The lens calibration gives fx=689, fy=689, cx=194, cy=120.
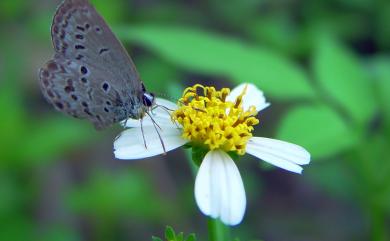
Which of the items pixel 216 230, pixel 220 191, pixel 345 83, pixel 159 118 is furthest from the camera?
pixel 345 83

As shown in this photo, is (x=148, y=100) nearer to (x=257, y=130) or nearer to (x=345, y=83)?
(x=345, y=83)

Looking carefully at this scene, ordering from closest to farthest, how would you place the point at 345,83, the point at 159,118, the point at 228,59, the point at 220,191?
the point at 220,191
the point at 159,118
the point at 345,83
the point at 228,59

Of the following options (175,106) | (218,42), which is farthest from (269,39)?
(175,106)

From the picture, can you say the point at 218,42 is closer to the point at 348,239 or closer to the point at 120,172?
the point at 120,172

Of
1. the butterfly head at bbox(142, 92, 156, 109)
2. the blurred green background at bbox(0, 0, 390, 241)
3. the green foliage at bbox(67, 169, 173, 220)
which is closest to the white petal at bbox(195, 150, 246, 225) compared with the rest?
the blurred green background at bbox(0, 0, 390, 241)

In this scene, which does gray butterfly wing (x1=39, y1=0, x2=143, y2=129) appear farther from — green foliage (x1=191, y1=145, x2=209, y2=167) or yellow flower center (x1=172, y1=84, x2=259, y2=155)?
green foliage (x1=191, y1=145, x2=209, y2=167)

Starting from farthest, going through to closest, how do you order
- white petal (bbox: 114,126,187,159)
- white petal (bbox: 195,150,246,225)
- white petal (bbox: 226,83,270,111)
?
white petal (bbox: 226,83,270,111), white petal (bbox: 114,126,187,159), white petal (bbox: 195,150,246,225)

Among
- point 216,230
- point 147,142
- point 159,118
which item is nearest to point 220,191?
point 216,230
